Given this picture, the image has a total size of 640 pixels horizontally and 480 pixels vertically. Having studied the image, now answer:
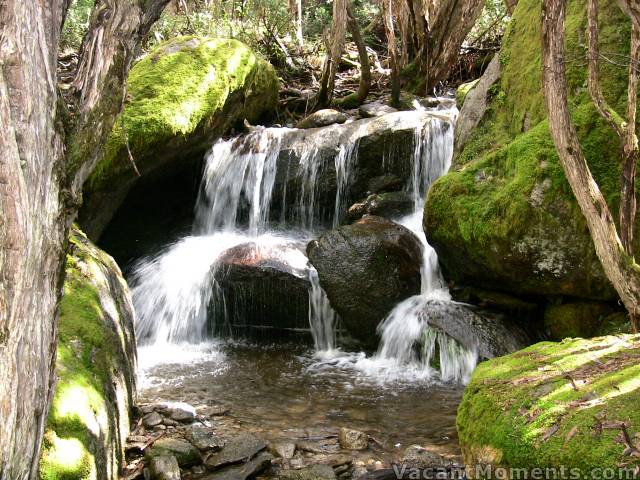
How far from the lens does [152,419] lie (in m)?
4.89

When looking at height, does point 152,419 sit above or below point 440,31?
below

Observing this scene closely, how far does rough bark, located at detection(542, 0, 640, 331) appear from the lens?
443cm

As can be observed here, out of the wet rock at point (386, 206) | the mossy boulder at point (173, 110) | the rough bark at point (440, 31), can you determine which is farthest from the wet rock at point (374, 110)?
the wet rock at point (386, 206)

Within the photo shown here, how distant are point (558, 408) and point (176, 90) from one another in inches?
296

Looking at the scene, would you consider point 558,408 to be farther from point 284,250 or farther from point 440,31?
point 440,31

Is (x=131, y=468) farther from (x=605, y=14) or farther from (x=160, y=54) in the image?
(x=160, y=54)

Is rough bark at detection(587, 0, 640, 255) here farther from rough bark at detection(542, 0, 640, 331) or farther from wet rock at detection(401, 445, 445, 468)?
wet rock at detection(401, 445, 445, 468)

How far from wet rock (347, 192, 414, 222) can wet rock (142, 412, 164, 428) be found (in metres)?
4.91

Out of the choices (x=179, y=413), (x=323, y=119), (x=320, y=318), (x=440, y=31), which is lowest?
(x=179, y=413)

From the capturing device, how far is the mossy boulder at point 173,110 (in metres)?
8.05

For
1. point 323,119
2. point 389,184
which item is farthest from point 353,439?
point 323,119

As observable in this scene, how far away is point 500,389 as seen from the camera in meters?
3.33

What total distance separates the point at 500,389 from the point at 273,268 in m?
4.73

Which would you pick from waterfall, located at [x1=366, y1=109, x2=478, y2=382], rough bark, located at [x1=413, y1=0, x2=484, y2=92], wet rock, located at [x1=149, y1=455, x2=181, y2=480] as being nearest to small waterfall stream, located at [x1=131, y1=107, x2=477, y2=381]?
waterfall, located at [x1=366, y1=109, x2=478, y2=382]
